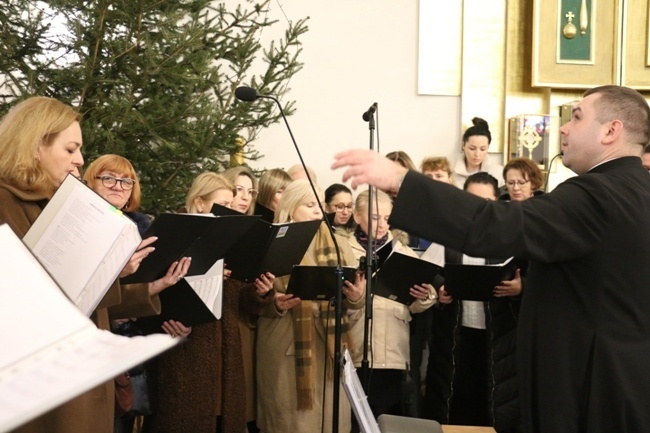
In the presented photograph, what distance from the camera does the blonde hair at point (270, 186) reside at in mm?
5207

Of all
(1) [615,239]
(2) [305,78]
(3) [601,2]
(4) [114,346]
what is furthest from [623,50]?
(4) [114,346]

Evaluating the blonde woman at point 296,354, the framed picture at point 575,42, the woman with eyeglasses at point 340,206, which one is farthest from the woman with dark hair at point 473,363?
the framed picture at point 575,42

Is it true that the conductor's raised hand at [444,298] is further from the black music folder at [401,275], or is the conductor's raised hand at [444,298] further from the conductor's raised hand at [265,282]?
the conductor's raised hand at [265,282]

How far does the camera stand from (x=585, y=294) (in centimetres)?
238

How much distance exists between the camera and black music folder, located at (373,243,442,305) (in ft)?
13.6

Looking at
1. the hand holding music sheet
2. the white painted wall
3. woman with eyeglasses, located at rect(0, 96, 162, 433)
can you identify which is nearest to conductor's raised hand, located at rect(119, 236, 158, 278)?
woman with eyeglasses, located at rect(0, 96, 162, 433)

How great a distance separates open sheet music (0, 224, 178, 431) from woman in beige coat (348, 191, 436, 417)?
3.26 m

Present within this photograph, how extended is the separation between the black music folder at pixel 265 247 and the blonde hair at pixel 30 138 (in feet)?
4.12

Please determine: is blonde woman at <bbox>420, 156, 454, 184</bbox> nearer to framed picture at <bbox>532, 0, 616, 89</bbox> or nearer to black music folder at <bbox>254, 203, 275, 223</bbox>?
black music folder at <bbox>254, 203, 275, 223</bbox>

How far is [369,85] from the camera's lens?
771 centimetres

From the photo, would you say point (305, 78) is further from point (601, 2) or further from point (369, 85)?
point (601, 2)

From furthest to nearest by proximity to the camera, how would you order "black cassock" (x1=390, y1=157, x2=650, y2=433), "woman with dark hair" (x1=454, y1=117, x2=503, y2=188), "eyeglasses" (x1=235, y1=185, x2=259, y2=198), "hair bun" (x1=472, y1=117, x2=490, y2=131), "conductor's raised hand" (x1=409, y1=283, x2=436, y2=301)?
"hair bun" (x1=472, y1=117, x2=490, y2=131) < "woman with dark hair" (x1=454, y1=117, x2=503, y2=188) < "eyeglasses" (x1=235, y1=185, x2=259, y2=198) < "conductor's raised hand" (x1=409, y1=283, x2=436, y2=301) < "black cassock" (x1=390, y1=157, x2=650, y2=433)

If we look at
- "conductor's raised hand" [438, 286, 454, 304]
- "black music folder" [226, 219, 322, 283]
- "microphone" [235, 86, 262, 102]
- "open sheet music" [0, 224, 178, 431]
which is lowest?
"conductor's raised hand" [438, 286, 454, 304]

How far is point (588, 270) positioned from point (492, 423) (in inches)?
92.4
